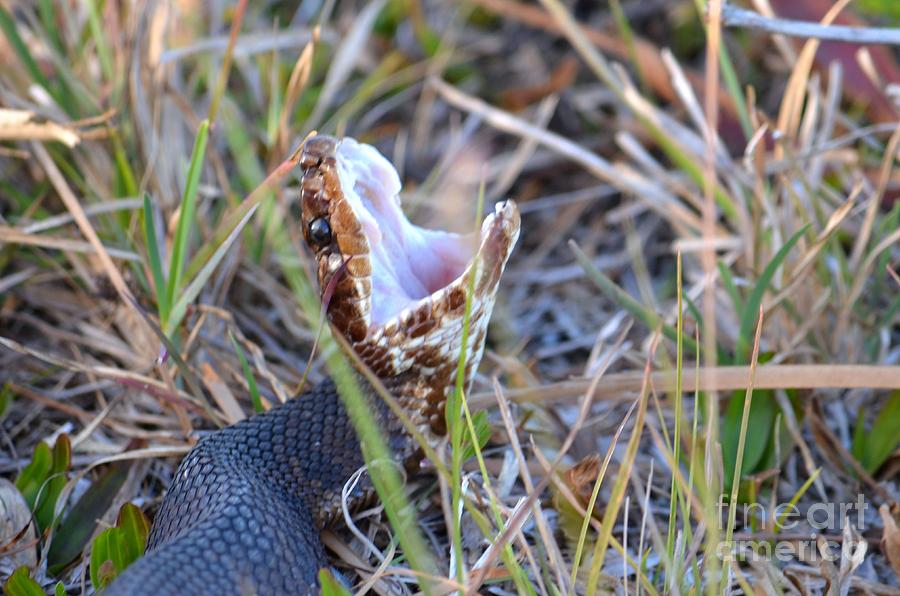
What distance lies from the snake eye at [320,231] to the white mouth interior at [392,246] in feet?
0.34

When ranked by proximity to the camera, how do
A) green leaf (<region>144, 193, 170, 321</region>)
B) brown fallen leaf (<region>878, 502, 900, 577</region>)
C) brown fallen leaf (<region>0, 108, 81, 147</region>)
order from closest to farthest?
brown fallen leaf (<region>878, 502, 900, 577</region>), green leaf (<region>144, 193, 170, 321</region>), brown fallen leaf (<region>0, 108, 81, 147</region>)

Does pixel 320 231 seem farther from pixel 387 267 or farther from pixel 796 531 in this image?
pixel 796 531

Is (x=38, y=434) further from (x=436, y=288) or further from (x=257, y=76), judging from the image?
(x=257, y=76)

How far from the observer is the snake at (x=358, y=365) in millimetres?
2410

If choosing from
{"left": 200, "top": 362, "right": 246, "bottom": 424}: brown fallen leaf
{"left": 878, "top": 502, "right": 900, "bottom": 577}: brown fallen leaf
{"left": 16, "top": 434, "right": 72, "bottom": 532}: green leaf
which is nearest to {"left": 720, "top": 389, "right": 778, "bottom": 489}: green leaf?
{"left": 878, "top": 502, "right": 900, "bottom": 577}: brown fallen leaf

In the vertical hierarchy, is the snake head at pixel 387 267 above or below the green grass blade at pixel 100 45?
below

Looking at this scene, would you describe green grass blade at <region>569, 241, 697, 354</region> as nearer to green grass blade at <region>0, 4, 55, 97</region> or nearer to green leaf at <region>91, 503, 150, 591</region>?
green leaf at <region>91, 503, 150, 591</region>

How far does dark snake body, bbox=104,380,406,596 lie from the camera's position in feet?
7.20

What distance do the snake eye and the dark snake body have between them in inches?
15.8

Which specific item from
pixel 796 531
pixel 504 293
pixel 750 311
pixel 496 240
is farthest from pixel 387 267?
pixel 504 293

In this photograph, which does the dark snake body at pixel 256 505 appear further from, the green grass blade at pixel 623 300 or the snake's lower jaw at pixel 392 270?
the green grass blade at pixel 623 300

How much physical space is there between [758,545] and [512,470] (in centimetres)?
65

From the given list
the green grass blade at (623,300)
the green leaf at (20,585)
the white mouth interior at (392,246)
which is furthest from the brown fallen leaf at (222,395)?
the green grass blade at (623,300)

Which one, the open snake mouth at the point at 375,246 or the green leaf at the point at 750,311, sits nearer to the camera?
the open snake mouth at the point at 375,246
